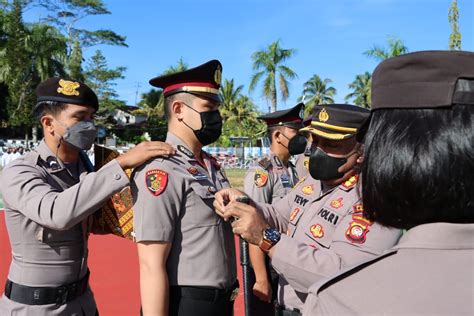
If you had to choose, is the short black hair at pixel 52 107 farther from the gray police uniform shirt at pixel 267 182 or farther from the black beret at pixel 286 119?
the black beret at pixel 286 119

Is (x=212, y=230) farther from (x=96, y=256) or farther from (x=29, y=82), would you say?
(x=29, y=82)

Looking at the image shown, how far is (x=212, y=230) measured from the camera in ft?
6.72

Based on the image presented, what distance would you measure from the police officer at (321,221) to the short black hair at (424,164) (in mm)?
532

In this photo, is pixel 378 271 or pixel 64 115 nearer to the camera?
pixel 378 271

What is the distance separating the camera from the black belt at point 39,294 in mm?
2123

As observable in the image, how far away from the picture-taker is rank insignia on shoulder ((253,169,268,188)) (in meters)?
3.90

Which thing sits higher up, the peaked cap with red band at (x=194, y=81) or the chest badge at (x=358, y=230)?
the peaked cap with red band at (x=194, y=81)

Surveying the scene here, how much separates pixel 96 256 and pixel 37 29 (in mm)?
29569

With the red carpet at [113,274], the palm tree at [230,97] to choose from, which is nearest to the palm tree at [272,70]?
the palm tree at [230,97]

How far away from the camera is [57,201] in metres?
1.97

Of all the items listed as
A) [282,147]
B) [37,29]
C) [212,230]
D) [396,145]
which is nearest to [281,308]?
[212,230]

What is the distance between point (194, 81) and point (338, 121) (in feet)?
2.48

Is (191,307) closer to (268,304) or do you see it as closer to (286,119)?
(268,304)

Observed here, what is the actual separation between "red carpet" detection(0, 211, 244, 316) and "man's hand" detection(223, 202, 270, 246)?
2.88 m
